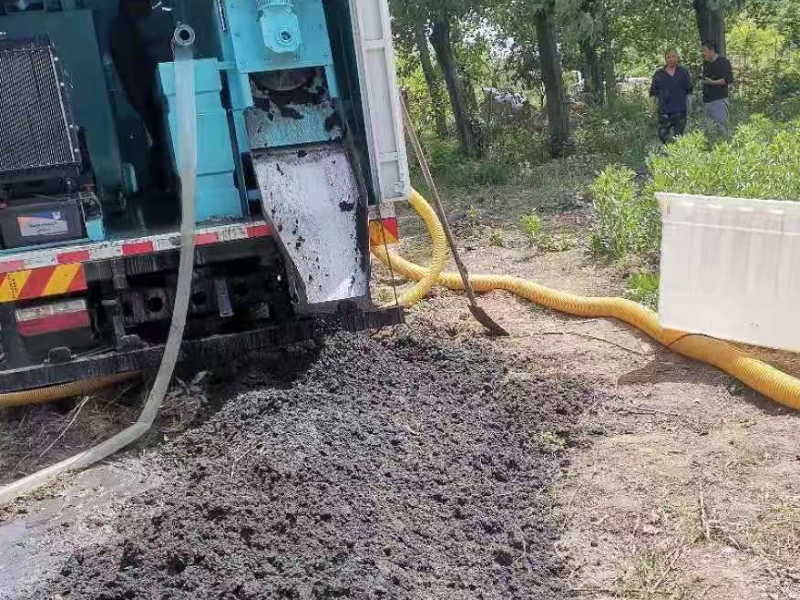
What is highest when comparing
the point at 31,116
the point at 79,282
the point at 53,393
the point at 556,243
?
the point at 31,116

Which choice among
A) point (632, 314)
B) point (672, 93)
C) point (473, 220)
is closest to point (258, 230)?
point (632, 314)

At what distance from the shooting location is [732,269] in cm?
493

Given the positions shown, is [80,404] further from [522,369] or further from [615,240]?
[615,240]

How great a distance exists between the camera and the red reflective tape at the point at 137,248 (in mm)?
4879

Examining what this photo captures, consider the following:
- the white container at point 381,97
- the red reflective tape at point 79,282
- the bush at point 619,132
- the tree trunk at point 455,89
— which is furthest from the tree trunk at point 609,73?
the red reflective tape at point 79,282

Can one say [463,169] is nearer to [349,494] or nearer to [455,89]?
[455,89]

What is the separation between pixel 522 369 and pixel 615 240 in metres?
2.41

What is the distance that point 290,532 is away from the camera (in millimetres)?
3383

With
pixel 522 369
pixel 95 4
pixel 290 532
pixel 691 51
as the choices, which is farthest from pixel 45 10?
pixel 691 51

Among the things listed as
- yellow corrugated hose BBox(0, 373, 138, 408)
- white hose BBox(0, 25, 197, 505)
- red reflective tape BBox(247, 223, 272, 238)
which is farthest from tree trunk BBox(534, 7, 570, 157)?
yellow corrugated hose BBox(0, 373, 138, 408)

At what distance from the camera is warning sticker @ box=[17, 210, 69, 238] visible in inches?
188

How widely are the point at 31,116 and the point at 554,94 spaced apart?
1088cm

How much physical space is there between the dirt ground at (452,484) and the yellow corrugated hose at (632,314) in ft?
0.27

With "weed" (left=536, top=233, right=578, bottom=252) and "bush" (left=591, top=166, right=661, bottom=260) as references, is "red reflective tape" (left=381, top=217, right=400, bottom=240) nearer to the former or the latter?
"bush" (left=591, top=166, right=661, bottom=260)
